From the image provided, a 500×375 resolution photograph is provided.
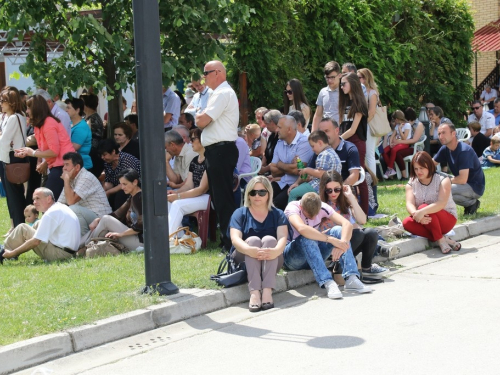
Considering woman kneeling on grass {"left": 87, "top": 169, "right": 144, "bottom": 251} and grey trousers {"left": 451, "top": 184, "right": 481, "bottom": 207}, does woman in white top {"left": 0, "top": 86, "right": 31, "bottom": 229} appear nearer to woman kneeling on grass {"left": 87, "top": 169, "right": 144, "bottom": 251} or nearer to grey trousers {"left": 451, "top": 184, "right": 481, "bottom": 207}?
woman kneeling on grass {"left": 87, "top": 169, "right": 144, "bottom": 251}

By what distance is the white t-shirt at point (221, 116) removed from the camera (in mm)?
8664

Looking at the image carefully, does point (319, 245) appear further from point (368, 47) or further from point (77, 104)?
point (368, 47)

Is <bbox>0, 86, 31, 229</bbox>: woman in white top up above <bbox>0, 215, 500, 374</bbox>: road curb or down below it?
above

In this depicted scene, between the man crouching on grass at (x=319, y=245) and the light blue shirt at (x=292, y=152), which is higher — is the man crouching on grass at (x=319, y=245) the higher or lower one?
the lower one

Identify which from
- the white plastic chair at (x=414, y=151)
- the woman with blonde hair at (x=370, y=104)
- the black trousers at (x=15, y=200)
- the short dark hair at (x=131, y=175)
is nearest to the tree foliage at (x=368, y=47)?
the white plastic chair at (x=414, y=151)

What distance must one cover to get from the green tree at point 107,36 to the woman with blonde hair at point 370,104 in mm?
1915

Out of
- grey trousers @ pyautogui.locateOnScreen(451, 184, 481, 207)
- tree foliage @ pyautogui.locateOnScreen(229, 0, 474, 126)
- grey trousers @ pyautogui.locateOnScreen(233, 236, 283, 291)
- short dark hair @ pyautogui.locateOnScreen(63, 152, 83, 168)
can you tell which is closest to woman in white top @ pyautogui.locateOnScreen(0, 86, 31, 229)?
short dark hair @ pyautogui.locateOnScreen(63, 152, 83, 168)

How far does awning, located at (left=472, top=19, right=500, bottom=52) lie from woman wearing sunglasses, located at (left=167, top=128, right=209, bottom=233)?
1803 centimetres

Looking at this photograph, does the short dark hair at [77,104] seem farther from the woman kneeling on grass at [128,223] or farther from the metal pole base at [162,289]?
the metal pole base at [162,289]

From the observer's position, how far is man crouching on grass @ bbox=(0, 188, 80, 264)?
29.5 feet

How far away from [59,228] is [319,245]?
3.16 m

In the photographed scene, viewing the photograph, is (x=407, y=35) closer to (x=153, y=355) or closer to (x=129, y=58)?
(x=129, y=58)

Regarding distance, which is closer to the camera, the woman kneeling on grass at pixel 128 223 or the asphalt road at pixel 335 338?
the asphalt road at pixel 335 338

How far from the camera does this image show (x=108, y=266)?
27.8 ft
